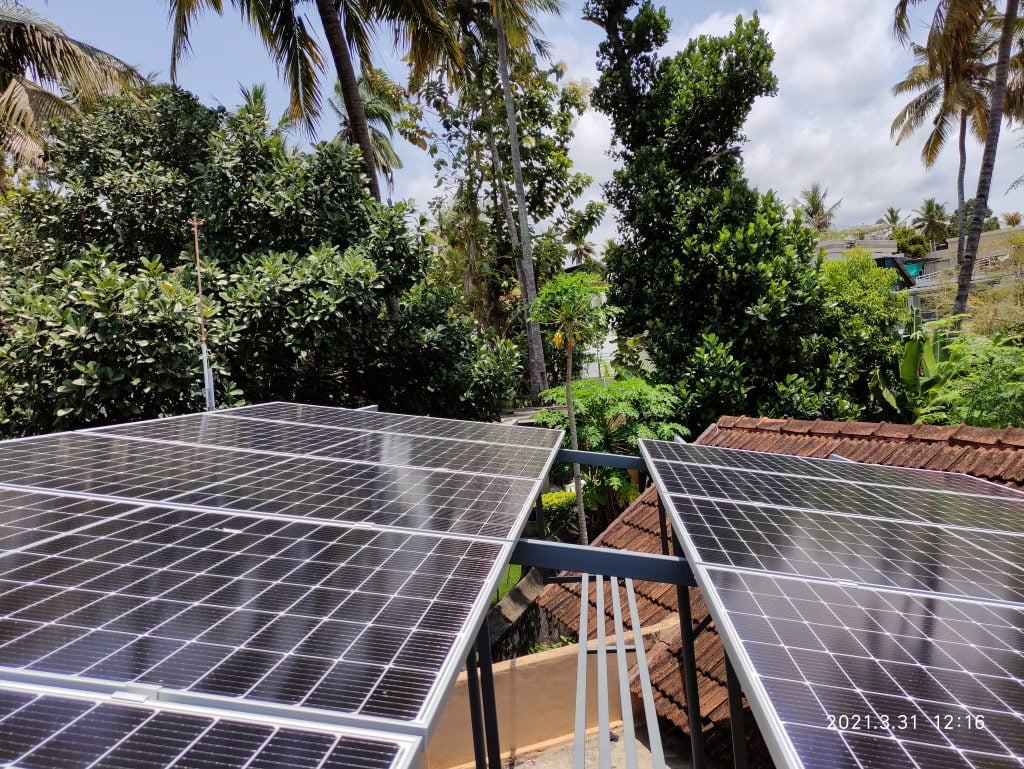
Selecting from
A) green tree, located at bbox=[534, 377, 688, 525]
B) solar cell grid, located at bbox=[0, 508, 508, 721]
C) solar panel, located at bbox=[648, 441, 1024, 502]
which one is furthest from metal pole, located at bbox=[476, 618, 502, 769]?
green tree, located at bbox=[534, 377, 688, 525]

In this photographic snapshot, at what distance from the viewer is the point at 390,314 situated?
12523 mm

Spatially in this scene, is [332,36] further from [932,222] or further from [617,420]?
[932,222]

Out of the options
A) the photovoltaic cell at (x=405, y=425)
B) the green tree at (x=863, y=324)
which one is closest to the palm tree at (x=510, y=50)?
the green tree at (x=863, y=324)

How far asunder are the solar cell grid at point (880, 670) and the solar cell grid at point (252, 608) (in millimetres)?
1080

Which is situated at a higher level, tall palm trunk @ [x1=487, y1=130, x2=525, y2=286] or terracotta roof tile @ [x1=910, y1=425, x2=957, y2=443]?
tall palm trunk @ [x1=487, y1=130, x2=525, y2=286]

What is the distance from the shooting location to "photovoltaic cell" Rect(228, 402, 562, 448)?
628 centimetres

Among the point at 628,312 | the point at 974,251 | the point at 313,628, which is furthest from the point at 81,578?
the point at 974,251

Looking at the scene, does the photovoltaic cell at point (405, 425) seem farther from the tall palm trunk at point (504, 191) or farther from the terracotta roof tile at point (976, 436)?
the tall palm trunk at point (504, 191)

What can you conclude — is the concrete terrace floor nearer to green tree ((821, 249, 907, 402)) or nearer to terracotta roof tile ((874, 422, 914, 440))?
terracotta roof tile ((874, 422, 914, 440))

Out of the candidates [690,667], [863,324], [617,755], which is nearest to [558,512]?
[617,755]

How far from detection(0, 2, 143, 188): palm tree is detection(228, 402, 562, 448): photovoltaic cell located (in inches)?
513

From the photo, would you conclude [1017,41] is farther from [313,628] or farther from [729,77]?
[313,628]

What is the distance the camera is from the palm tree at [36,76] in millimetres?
14445

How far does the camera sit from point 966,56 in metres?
21.2
